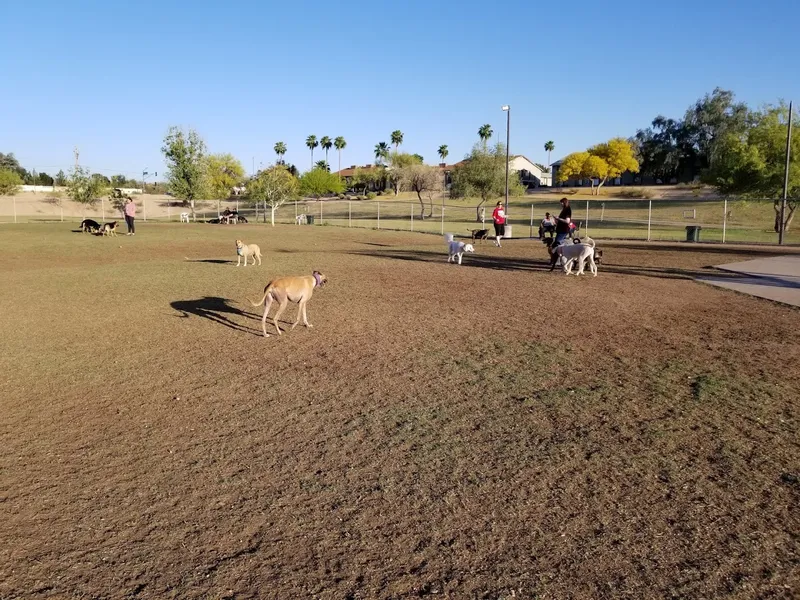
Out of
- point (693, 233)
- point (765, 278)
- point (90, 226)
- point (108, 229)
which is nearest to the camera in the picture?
point (765, 278)

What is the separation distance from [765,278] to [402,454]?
44.7ft

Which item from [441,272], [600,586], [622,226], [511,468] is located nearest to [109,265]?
[441,272]

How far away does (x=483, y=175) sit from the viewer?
170 ft

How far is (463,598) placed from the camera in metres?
3.13

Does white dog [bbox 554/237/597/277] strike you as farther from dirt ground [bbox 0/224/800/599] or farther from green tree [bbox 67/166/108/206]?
green tree [bbox 67/166/108/206]

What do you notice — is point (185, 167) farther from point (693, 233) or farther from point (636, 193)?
point (636, 193)

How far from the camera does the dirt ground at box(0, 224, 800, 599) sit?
338cm

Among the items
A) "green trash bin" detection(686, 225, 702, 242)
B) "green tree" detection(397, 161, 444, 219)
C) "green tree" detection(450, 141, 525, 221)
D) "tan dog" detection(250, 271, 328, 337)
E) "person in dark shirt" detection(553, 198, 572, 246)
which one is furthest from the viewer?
"green tree" detection(397, 161, 444, 219)

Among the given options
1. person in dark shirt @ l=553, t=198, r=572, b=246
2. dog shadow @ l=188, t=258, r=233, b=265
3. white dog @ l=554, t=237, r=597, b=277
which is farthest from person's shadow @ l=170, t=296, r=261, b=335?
person in dark shirt @ l=553, t=198, r=572, b=246

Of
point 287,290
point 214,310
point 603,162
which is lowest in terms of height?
point 214,310

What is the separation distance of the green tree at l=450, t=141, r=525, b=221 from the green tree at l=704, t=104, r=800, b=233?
19.3 metres

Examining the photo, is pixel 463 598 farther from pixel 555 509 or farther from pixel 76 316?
pixel 76 316

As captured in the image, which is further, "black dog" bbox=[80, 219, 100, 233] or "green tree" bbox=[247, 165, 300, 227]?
"green tree" bbox=[247, 165, 300, 227]

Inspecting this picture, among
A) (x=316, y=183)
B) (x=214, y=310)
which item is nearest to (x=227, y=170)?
(x=316, y=183)
